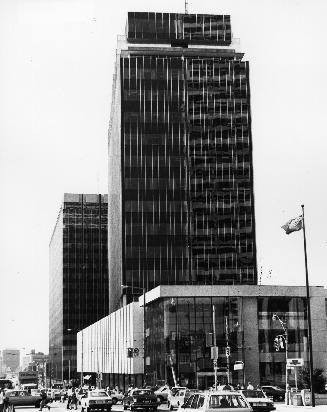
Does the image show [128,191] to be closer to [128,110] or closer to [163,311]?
[128,110]

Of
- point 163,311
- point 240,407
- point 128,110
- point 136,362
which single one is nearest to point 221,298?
point 163,311

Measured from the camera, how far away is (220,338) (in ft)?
273

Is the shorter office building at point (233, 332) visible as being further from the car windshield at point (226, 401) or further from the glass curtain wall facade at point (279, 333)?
the car windshield at point (226, 401)

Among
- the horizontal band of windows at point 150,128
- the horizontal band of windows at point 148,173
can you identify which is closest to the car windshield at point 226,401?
the horizontal band of windows at point 148,173

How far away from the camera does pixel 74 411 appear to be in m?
57.5

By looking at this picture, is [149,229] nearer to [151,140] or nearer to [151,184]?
[151,184]

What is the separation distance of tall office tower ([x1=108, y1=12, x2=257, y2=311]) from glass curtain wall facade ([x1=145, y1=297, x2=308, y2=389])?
55.7 meters

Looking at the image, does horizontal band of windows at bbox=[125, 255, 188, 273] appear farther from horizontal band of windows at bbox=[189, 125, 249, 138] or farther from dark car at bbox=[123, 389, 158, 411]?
dark car at bbox=[123, 389, 158, 411]

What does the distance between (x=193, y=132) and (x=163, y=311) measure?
64293mm

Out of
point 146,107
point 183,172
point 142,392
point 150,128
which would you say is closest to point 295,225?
point 142,392

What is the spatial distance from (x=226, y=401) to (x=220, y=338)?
190ft

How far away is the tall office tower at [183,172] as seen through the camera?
14212 centimetres

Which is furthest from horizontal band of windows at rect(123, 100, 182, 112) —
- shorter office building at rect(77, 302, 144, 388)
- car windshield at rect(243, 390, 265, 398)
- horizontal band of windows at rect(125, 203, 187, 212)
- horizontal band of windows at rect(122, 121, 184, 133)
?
car windshield at rect(243, 390, 265, 398)

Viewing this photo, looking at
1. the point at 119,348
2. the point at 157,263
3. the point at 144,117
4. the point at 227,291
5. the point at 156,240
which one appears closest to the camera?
the point at 227,291
